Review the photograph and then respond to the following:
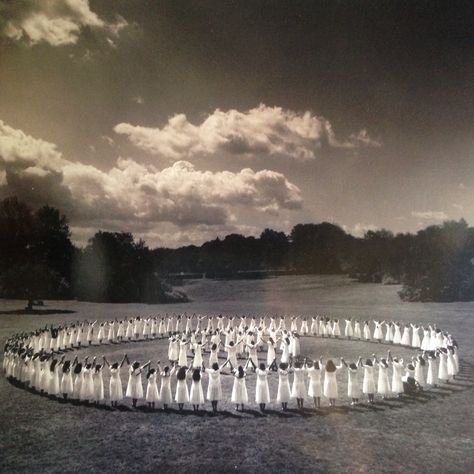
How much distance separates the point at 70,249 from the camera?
61.1 meters

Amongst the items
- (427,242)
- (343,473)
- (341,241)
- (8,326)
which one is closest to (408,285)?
(427,242)

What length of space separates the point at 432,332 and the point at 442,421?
1146 centimetres

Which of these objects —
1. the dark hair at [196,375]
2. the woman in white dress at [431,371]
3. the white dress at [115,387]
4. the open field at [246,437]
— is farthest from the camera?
the woman in white dress at [431,371]

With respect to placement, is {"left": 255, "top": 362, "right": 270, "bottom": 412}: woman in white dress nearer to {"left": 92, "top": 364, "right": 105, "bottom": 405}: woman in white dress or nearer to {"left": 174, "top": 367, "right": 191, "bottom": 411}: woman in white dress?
{"left": 174, "top": 367, "right": 191, "bottom": 411}: woman in white dress

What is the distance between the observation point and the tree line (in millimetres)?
50656

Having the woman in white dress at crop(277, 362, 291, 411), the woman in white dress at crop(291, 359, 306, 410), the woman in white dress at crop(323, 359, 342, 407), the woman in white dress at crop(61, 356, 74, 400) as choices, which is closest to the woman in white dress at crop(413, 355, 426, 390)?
the woman in white dress at crop(323, 359, 342, 407)

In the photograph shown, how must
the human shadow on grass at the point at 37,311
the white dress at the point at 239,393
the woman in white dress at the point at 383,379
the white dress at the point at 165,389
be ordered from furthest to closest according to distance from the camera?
the human shadow on grass at the point at 37,311 → the woman in white dress at the point at 383,379 → the white dress at the point at 165,389 → the white dress at the point at 239,393

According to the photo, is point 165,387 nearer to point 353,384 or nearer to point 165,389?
point 165,389

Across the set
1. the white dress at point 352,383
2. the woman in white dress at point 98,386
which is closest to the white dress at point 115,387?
the woman in white dress at point 98,386

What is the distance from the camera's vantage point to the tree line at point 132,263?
50656 mm

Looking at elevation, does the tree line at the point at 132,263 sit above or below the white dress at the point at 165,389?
above

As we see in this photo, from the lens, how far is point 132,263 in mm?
56938

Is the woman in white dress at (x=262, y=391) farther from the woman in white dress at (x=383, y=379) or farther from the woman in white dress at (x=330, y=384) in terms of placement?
the woman in white dress at (x=383, y=379)

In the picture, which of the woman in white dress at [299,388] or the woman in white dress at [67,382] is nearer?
the woman in white dress at [299,388]
